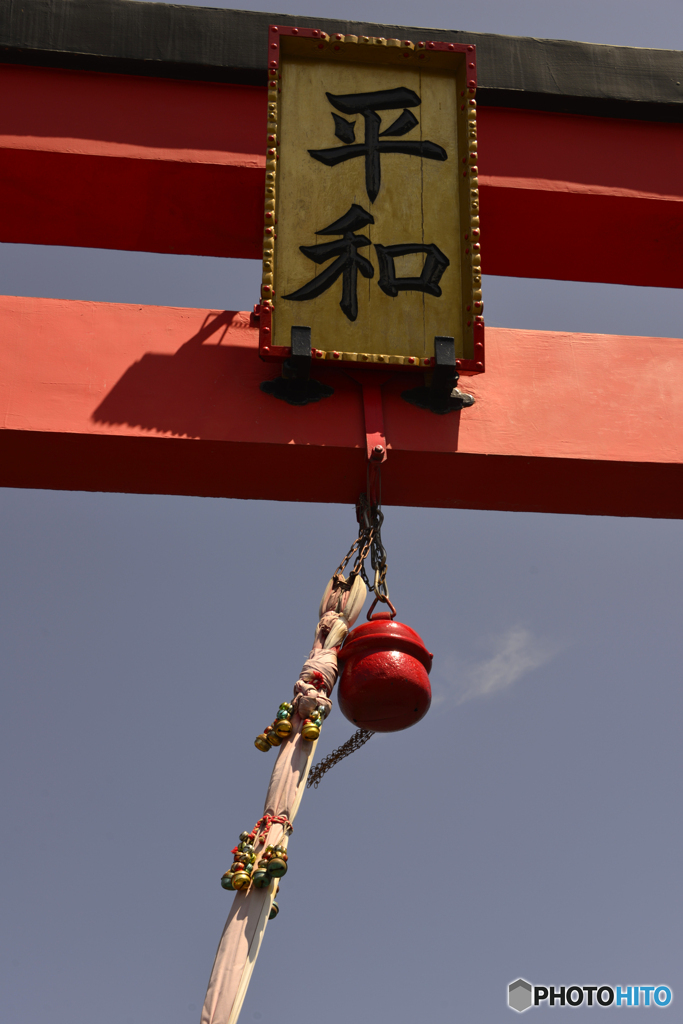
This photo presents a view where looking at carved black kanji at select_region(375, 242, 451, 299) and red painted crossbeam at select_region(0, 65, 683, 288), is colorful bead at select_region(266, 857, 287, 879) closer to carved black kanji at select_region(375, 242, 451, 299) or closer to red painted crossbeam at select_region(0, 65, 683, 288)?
carved black kanji at select_region(375, 242, 451, 299)

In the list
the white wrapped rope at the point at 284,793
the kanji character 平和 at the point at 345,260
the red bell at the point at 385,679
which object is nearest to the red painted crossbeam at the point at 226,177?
the kanji character 平和 at the point at 345,260

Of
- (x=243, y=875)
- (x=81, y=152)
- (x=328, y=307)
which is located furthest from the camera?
(x=81, y=152)

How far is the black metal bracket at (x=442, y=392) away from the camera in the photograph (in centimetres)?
336

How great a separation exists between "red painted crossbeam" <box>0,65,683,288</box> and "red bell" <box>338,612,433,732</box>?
1.76m

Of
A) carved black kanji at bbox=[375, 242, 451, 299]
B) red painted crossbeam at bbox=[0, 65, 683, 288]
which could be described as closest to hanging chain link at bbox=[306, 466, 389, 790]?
carved black kanji at bbox=[375, 242, 451, 299]

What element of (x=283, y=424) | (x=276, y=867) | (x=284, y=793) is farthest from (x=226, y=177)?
(x=276, y=867)

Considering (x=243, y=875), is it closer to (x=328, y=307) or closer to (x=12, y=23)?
(x=328, y=307)

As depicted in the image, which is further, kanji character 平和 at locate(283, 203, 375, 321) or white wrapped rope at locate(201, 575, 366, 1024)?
kanji character 平和 at locate(283, 203, 375, 321)

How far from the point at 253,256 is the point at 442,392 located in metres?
1.03

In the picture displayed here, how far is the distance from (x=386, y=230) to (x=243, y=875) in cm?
200

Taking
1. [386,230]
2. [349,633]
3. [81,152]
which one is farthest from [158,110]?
[349,633]

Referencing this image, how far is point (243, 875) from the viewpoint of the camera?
8.96 ft

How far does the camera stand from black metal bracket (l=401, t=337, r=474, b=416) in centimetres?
336

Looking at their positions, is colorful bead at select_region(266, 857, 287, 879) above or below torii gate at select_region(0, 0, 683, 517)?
below
